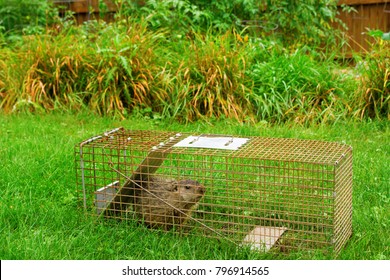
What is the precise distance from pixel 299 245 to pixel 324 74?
411cm

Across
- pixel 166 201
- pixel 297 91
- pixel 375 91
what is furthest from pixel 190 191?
pixel 375 91

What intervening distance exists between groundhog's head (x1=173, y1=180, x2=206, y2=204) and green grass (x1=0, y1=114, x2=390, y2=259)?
28 cm

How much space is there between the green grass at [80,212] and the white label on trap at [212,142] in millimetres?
568

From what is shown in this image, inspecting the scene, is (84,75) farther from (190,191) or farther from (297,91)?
(190,191)

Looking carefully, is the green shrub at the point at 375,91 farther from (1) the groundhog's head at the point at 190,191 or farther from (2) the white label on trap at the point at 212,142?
(1) the groundhog's head at the point at 190,191

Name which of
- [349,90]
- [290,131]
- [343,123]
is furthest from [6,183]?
[349,90]

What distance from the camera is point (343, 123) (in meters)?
7.01

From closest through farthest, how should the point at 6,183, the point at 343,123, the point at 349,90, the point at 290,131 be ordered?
the point at 6,183 < the point at 290,131 < the point at 343,123 < the point at 349,90

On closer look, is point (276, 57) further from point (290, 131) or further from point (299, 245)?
point (299, 245)

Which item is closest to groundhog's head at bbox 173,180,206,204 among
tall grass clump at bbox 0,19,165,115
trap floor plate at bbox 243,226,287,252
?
trap floor plate at bbox 243,226,287,252

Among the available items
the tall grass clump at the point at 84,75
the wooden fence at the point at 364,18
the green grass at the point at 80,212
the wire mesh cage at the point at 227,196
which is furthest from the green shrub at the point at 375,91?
the wooden fence at the point at 364,18

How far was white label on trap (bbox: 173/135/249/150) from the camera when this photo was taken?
13.1 ft

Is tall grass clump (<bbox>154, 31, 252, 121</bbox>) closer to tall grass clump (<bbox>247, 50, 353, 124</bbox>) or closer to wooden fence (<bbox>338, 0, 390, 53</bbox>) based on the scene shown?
tall grass clump (<bbox>247, 50, 353, 124</bbox>)

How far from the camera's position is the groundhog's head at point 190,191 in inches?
164
